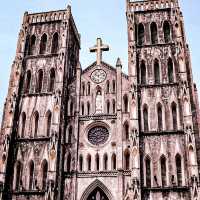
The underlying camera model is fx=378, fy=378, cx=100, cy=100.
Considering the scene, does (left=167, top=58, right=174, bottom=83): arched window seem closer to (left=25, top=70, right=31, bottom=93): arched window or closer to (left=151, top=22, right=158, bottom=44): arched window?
(left=151, top=22, right=158, bottom=44): arched window

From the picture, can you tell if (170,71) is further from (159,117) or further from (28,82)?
(28,82)

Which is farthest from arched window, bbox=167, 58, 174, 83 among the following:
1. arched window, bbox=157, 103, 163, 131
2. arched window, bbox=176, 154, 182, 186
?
arched window, bbox=176, 154, 182, 186

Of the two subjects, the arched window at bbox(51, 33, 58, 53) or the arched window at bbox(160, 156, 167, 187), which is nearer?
the arched window at bbox(160, 156, 167, 187)

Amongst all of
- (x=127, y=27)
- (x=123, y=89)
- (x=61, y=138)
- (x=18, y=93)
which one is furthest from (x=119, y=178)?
(x=127, y=27)

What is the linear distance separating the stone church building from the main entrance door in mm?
81

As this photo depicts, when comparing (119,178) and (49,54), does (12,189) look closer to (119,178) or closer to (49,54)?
(119,178)

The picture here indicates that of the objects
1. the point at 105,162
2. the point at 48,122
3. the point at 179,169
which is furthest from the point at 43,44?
the point at 179,169

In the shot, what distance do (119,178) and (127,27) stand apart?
43.3 ft

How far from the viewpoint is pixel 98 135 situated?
28922 millimetres

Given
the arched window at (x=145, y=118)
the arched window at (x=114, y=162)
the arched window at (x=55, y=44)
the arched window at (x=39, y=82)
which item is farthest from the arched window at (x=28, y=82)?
the arched window at (x=145, y=118)

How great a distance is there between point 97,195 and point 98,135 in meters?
4.56

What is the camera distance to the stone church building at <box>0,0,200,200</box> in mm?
26297

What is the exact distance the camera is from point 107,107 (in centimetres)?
2975

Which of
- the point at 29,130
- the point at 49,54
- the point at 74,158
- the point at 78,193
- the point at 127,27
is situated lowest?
the point at 78,193
